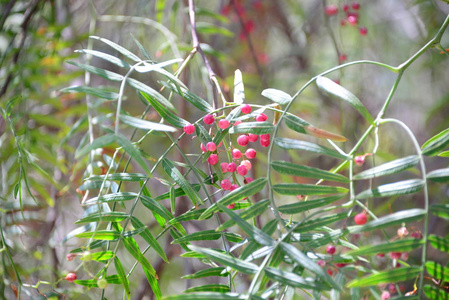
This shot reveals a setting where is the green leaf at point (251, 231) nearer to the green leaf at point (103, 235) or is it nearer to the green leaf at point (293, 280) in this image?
the green leaf at point (293, 280)

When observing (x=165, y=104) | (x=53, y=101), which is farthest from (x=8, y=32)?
(x=165, y=104)

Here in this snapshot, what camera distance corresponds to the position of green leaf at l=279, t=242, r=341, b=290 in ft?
1.34

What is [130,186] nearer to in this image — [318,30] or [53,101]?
[53,101]

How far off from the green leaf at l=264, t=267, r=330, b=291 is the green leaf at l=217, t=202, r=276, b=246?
0.03 m

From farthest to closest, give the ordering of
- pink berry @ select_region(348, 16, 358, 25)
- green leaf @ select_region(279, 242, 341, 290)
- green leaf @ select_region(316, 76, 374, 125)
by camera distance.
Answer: pink berry @ select_region(348, 16, 358, 25) → green leaf @ select_region(316, 76, 374, 125) → green leaf @ select_region(279, 242, 341, 290)

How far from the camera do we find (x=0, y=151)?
3.36 feet

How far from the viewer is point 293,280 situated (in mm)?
427

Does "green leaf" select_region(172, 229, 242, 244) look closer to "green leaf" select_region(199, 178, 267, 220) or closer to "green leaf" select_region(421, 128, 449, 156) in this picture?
"green leaf" select_region(199, 178, 267, 220)

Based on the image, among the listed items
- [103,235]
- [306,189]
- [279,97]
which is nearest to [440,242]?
[306,189]

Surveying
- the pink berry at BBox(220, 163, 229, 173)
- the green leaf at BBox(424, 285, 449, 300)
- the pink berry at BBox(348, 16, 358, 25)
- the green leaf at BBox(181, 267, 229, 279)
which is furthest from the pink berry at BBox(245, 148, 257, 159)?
the pink berry at BBox(348, 16, 358, 25)

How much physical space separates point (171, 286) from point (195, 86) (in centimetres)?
75

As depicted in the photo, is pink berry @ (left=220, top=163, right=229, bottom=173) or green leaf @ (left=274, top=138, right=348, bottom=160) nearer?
green leaf @ (left=274, top=138, right=348, bottom=160)

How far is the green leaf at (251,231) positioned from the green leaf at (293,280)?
27 millimetres

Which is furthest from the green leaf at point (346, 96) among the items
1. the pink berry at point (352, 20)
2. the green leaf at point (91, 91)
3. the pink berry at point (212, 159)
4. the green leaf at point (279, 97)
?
the pink berry at point (352, 20)
